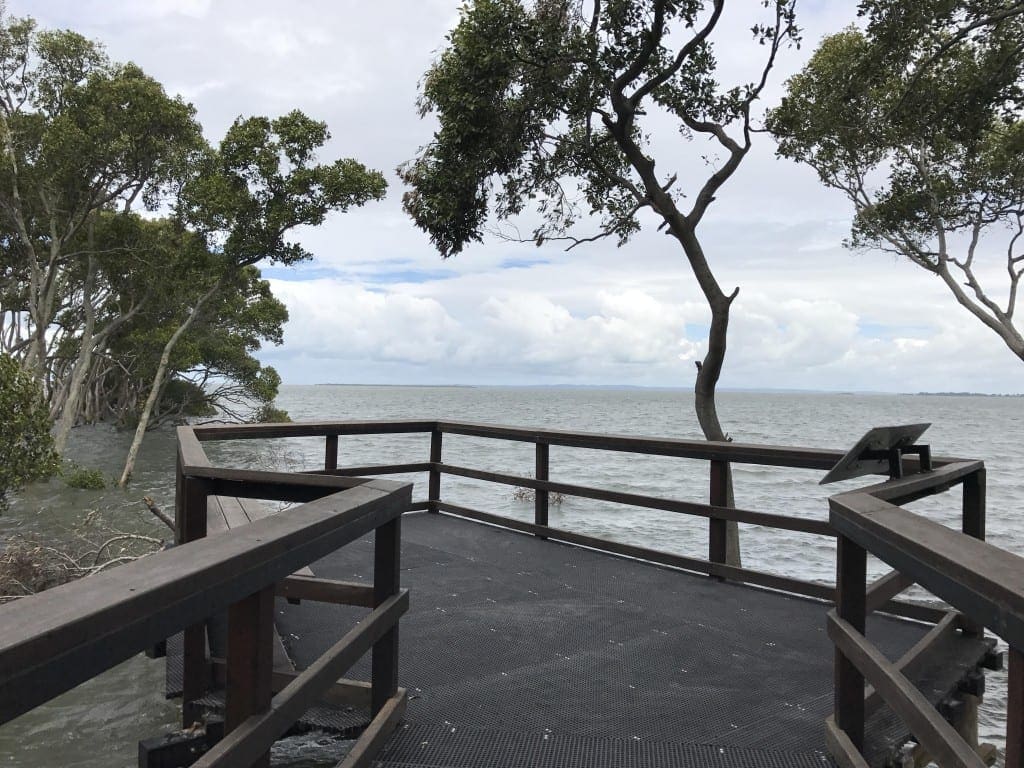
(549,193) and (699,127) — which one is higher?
(699,127)

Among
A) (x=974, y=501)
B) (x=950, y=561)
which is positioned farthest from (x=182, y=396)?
(x=950, y=561)

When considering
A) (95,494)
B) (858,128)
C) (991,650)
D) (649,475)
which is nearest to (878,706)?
(991,650)

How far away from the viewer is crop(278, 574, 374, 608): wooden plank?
2814mm

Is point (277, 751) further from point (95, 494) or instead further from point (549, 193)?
point (95, 494)

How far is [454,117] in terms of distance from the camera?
27.7 ft

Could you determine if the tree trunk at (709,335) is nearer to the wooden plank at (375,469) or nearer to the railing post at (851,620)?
the wooden plank at (375,469)

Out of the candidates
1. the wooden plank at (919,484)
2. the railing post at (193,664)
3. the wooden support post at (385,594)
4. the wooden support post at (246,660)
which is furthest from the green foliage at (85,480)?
the wooden plank at (919,484)

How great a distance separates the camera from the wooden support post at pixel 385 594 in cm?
281

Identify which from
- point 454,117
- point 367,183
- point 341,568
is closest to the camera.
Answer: point 341,568

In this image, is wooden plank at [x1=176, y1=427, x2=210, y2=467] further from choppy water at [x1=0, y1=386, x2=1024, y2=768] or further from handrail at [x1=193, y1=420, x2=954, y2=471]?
choppy water at [x1=0, y1=386, x2=1024, y2=768]

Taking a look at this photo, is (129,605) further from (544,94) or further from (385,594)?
(544,94)

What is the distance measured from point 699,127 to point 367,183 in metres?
12.2

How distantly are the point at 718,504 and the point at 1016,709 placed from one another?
12.2ft

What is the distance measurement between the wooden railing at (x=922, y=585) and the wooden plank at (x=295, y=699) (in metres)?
1.65
